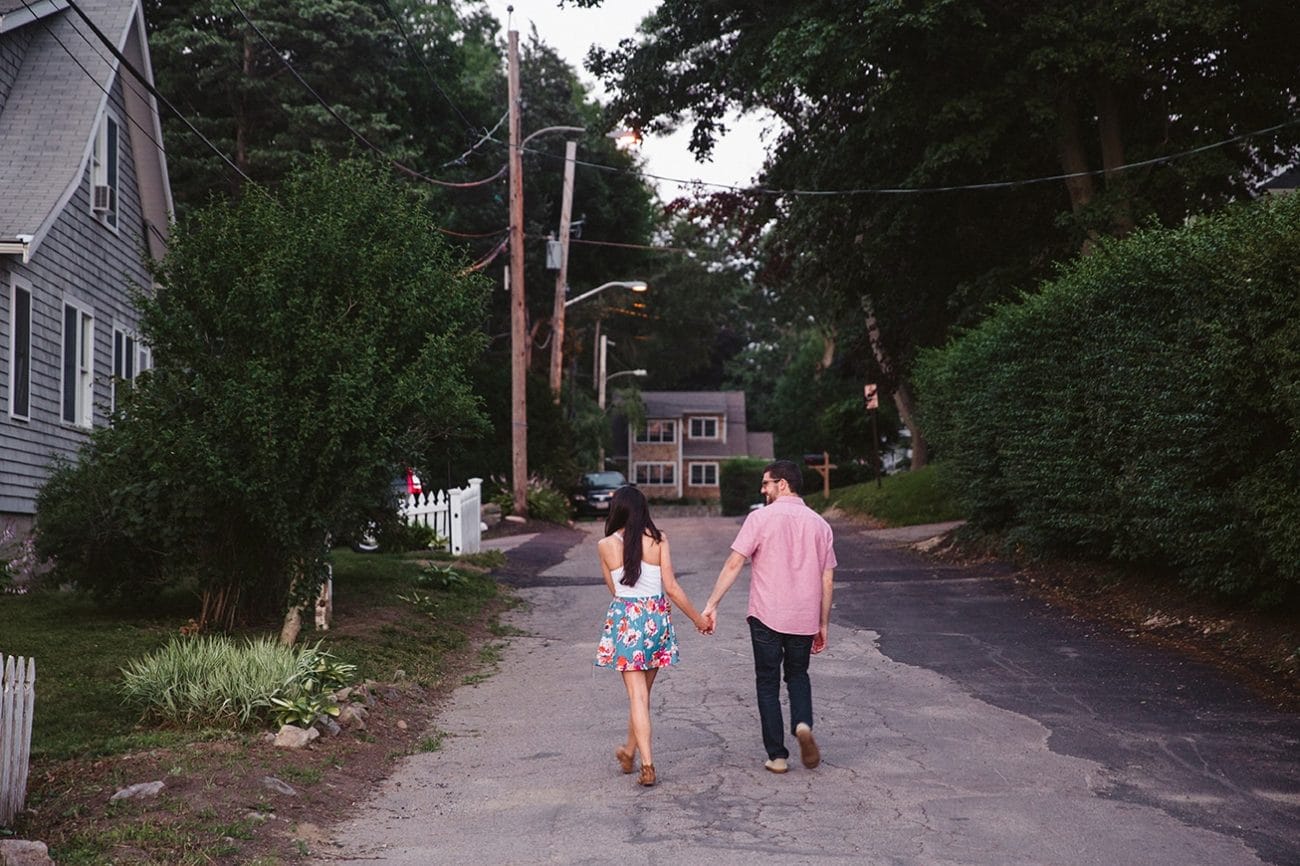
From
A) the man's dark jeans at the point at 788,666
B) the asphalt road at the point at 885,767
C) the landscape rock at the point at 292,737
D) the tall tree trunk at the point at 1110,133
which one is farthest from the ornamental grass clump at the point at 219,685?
the tall tree trunk at the point at 1110,133

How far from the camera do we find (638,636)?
8.55m

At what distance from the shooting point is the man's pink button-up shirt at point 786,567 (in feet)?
28.5

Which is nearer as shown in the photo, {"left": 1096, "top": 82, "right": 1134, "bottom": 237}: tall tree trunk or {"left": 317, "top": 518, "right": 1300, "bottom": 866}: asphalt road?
{"left": 317, "top": 518, "right": 1300, "bottom": 866}: asphalt road

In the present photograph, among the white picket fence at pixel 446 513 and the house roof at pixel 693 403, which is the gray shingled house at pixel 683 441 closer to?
the house roof at pixel 693 403

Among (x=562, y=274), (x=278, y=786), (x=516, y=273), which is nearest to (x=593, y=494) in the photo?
(x=562, y=274)

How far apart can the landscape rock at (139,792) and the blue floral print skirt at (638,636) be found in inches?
101

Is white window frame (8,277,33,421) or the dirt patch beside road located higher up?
white window frame (8,277,33,421)

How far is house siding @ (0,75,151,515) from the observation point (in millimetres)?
18734

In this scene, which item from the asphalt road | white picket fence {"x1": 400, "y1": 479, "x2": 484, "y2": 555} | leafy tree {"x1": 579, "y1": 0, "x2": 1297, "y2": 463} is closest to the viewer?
the asphalt road

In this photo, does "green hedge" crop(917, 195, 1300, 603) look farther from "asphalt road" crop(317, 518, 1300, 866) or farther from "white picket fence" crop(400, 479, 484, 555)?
"white picket fence" crop(400, 479, 484, 555)

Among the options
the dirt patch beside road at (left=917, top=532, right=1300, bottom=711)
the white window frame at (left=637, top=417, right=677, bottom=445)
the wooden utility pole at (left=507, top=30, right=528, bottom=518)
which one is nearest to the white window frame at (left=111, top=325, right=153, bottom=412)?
the wooden utility pole at (left=507, top=30, right=528, bottom=518)

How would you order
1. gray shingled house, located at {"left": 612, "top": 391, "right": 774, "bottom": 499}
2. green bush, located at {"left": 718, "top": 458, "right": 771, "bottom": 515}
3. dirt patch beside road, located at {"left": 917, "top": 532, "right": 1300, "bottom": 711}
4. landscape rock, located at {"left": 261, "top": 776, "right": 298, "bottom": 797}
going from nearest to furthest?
landscape rock, located at {"left": 261, "top": 776, "right": 298, "bottom": 797} → dirt patch beside road, located at {"left": 917, "top": 532, "right": 1300, "bottom": 711} → green bush, located at {"left": 718, "top": 458, "right": 771, "bottom": 515} → gray shingled house, located at {"left": 612, "top": 391, "right": 774, "bottom": 499}

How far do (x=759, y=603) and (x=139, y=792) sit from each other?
3674 millimetres

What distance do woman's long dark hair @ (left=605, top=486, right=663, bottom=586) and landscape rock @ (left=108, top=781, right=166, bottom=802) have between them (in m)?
2.83
